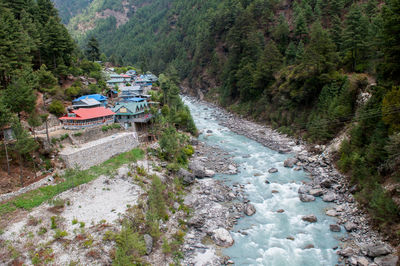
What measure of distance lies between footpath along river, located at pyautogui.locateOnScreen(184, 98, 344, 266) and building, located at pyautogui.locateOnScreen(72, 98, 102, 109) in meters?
17.9

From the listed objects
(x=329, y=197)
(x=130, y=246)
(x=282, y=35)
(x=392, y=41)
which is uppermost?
(x=282, y=35)

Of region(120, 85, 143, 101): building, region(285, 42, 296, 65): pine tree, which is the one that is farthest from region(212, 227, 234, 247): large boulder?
region(285, 42, 296, 65): pine tree

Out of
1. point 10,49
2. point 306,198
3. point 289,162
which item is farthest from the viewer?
point 289,162

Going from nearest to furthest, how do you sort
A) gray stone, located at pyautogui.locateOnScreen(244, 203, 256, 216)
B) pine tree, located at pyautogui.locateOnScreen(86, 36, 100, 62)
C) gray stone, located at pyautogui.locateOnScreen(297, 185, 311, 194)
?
gray stone, located at pyautogui.locateOnScreen(244, 203, 256, 216), gray stone, located at pyautogui.locateOnScreen(297, 185, 311, 194), pine tree, located at pyautogui.locateOnScreen(86, 36, 100, 62)

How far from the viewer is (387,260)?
580 inches

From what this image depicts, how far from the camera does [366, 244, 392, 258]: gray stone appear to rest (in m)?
15.3

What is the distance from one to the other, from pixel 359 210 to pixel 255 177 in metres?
9.77

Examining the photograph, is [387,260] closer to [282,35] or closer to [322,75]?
[322,75]

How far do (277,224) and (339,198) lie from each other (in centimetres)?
588

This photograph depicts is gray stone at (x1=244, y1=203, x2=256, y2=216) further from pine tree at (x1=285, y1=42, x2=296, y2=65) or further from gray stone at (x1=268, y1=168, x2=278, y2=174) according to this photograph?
pine tree at (x1=285, y1=42, x2=296, y2=65)

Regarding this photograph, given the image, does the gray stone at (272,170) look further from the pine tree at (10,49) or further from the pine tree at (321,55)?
the pine tree at (10,49)

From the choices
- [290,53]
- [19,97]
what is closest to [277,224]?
[19,97]

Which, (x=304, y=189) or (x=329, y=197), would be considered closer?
(x=329, y=197)

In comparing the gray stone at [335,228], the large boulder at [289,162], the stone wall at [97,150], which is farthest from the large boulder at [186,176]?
the gray stone at [335,228]
